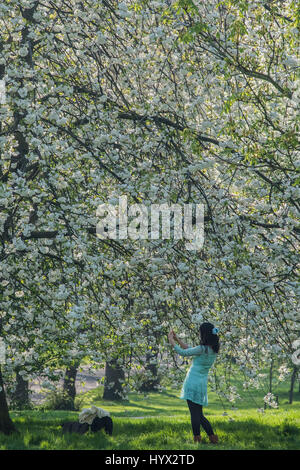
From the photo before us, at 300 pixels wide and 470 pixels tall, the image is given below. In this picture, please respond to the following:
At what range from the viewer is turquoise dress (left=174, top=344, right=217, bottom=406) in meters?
6.99

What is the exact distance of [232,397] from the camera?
8.53m

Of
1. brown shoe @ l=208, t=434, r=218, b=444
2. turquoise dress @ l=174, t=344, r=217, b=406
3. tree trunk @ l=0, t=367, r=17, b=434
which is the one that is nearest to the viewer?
turquoise dress @ l=174, t=344, r=217, b=406

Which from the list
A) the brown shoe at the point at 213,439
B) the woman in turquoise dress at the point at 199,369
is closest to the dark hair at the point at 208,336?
the woman in turquoise dress at the point at 199,369

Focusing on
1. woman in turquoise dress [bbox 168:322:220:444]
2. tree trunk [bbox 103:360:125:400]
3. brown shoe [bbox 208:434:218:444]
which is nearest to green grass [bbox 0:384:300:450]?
brown shoe [bbox 208:434:218:444]

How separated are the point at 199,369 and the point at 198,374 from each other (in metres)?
0.06

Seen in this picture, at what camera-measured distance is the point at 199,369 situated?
282 inches

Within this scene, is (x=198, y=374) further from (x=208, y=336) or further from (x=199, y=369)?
(x=208, y=336)

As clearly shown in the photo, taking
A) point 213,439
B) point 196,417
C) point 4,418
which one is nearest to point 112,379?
point 4,418

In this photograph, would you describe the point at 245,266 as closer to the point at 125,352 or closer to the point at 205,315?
the point at 205,315

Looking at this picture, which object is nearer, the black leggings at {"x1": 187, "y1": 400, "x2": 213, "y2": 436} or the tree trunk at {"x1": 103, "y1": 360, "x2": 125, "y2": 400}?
the black leggings at {"x1": 187, "y1": 400, "x2": 213, "y2": 436}

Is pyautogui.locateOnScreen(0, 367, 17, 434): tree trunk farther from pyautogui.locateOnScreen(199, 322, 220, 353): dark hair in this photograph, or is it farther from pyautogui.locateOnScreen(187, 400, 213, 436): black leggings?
pyautogui.locateOnScreen(199, 322, 220, 353): dark hair
